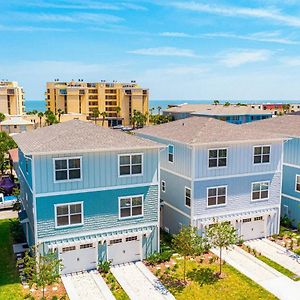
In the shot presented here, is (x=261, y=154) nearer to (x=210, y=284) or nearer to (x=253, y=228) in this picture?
(x=253, y=228)

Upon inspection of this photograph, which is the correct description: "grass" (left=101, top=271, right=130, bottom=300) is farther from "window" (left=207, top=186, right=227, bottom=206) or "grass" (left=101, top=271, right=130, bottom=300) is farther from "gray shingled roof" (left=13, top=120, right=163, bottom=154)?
"window" (left=207, top=186, right=227, bottom=206)

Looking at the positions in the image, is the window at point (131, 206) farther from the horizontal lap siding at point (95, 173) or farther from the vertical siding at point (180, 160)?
the vertical siding at point (180, 160)

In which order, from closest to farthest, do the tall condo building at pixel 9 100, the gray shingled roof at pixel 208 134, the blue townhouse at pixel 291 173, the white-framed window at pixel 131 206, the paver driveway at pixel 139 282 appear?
1. the paver driveway at pixel 139 282
2. the white-framed window at pixel 131 206
3. the gray shingled roof at pixel 208 134
4. the blue townhouse at pixel 291 173
5. the tall condo building at pixel 9 100

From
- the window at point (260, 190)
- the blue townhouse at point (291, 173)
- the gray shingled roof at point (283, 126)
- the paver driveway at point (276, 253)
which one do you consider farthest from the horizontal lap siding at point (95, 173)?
the gray shingled roof at point (283, 126)

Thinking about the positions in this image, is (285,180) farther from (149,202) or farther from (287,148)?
(149,202)

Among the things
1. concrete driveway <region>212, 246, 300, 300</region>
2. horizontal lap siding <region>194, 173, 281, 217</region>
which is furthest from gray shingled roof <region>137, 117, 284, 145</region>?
concrete driveway <region>212, 246, 300, 300</region>
